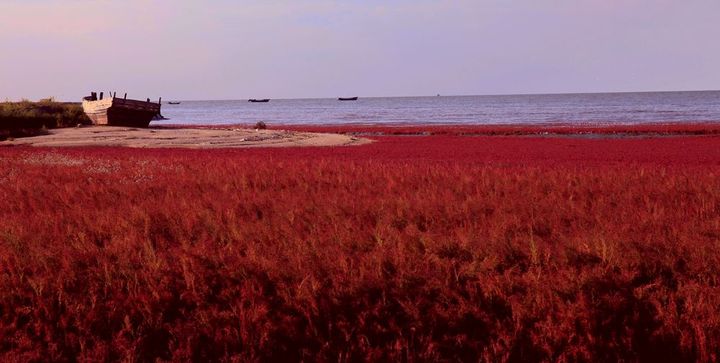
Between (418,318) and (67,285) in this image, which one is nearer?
(418,318)

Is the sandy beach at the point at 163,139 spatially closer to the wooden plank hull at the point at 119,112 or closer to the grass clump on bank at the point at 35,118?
the grass clump on bank at the point at 35,118

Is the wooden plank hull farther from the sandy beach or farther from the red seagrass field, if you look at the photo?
the red seagrass field

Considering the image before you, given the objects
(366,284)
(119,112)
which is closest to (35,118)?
(119,112)

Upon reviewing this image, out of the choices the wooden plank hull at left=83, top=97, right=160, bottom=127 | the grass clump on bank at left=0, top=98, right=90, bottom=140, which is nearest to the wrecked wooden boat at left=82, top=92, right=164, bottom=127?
the wooden plank hull at left=83, top=97, right=160, bottom=127

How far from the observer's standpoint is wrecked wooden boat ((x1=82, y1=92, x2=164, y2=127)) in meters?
42.8

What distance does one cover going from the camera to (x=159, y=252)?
22.6ft

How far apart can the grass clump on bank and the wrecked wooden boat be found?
146 centimetres

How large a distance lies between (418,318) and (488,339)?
610 millimetres

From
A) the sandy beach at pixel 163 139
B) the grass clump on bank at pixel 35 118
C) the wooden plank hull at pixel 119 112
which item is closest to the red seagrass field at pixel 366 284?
the sandy beach at pixel 163 139

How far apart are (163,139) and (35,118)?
1511cm

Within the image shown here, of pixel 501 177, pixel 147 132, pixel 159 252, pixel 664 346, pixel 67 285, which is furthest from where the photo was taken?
pixel 147 132

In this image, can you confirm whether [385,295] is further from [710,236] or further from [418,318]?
[710,236]

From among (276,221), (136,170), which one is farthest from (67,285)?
(136,170)

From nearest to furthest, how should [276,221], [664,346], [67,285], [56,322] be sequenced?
1. [664,346]
2. [56,322]
3. [67,285]
4. [276,221]
